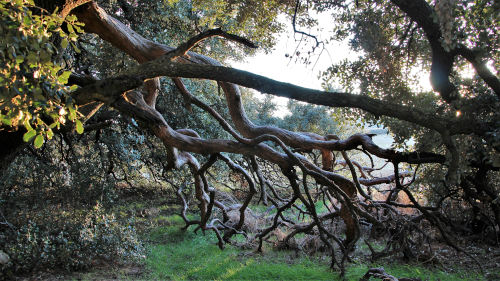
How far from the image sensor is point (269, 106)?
58.1 ft

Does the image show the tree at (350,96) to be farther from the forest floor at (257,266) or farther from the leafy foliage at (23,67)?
the forest floor at (257,266)

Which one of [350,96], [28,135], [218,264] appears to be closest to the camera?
[28,135]

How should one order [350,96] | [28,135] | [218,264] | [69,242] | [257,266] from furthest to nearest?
[218,264] < [257,266] < [69,242] < [350,96] < [28,135]

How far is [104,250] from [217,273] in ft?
7.94

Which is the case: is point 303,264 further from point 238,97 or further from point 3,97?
point 3,97

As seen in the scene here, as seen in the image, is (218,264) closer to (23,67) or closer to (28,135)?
(28,135)

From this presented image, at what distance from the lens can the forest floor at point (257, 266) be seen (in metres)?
6.31

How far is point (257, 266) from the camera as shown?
6.99 meters

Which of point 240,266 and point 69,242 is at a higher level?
point 240,266

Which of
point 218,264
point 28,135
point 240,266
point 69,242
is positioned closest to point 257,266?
point 240,266

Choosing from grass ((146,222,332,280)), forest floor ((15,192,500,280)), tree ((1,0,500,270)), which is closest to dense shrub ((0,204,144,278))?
forest floor ((15,192,500,280))

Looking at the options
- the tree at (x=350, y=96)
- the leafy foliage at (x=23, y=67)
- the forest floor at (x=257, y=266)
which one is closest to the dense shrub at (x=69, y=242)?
the forest floor at (x=257, y=266)

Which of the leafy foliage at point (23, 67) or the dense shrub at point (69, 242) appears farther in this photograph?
the dense shrub at point (69, 242)

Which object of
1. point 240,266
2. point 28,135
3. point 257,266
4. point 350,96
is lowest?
A: point 240,266
